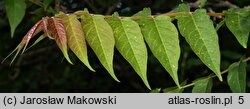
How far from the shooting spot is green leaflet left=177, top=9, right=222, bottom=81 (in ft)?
3.08

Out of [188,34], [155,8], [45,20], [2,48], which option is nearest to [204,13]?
[188,34]

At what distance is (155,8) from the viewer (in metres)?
1.91

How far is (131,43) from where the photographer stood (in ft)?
3.09

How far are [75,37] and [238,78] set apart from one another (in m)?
0.47

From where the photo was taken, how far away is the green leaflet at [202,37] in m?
0.94

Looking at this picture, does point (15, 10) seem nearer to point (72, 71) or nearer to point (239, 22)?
point (239, 22)

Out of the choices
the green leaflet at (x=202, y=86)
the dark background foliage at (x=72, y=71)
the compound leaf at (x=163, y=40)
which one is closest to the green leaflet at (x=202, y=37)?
the compound leaf at (x=163, y=40)

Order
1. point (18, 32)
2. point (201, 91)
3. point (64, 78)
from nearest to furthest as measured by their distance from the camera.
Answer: point (201, 91) < point (18, 32) < point (64, 78)

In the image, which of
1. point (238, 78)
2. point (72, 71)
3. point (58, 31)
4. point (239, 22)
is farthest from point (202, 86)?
point (72, 71)

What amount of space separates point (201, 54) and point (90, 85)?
5.64ft

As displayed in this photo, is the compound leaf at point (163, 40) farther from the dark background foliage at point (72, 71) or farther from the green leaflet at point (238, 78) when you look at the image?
the dark background foliage at point (72, 71)

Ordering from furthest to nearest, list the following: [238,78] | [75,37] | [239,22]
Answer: [238,78]
[239,22]
[75,37]

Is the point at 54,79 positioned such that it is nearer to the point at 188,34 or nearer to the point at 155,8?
the point at 155,8

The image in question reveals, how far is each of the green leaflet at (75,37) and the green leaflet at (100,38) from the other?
0.02m
